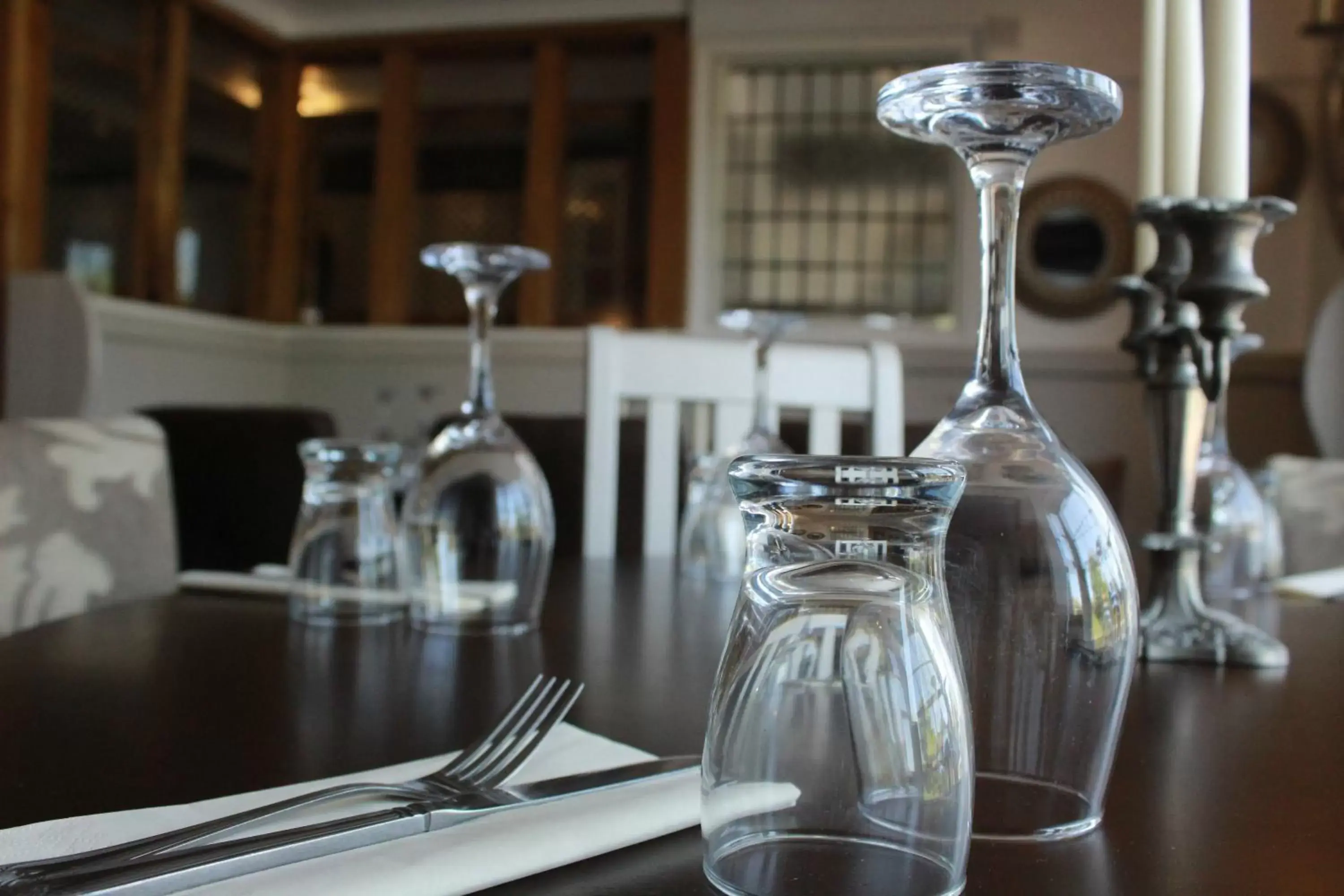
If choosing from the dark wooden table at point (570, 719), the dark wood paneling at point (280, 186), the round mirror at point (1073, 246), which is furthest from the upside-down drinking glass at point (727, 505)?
the dark wood paneling at point (280, 186)

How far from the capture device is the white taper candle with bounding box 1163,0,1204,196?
0.59 m

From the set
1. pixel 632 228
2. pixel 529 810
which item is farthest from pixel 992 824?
pixel 632 228

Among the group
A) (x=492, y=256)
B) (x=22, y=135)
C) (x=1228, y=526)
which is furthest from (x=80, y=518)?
(x=22, y=135)

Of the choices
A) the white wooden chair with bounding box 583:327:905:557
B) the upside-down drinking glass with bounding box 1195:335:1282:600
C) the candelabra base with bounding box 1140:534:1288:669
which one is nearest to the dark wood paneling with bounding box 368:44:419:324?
the white wooden chair with bounding box 583:327:905:557

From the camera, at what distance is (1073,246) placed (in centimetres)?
387

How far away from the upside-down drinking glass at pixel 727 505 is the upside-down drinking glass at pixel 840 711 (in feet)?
1.87

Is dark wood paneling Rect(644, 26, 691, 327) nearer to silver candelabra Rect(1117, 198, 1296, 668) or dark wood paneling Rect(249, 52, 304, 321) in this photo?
dark wood paneling Rect(249, 52, 304, 321)

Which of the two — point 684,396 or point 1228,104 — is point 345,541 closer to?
point 1228,104

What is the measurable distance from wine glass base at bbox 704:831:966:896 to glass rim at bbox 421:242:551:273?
39 cm

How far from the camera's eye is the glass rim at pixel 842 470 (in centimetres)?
23

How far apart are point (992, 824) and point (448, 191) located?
14.5 feet

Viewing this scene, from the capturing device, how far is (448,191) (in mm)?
4465

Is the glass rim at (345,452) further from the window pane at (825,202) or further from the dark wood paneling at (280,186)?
the dark wood paneling at (280,186)

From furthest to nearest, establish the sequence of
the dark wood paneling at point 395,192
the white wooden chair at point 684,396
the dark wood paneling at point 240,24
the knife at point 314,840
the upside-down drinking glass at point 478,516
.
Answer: the dark wood paneling at point 395,192
the dark wood paneling at point 240,24
the white wooden chair at point 684,396
the upside-down drinking glass at point 478,516
the knife at point 314,840
